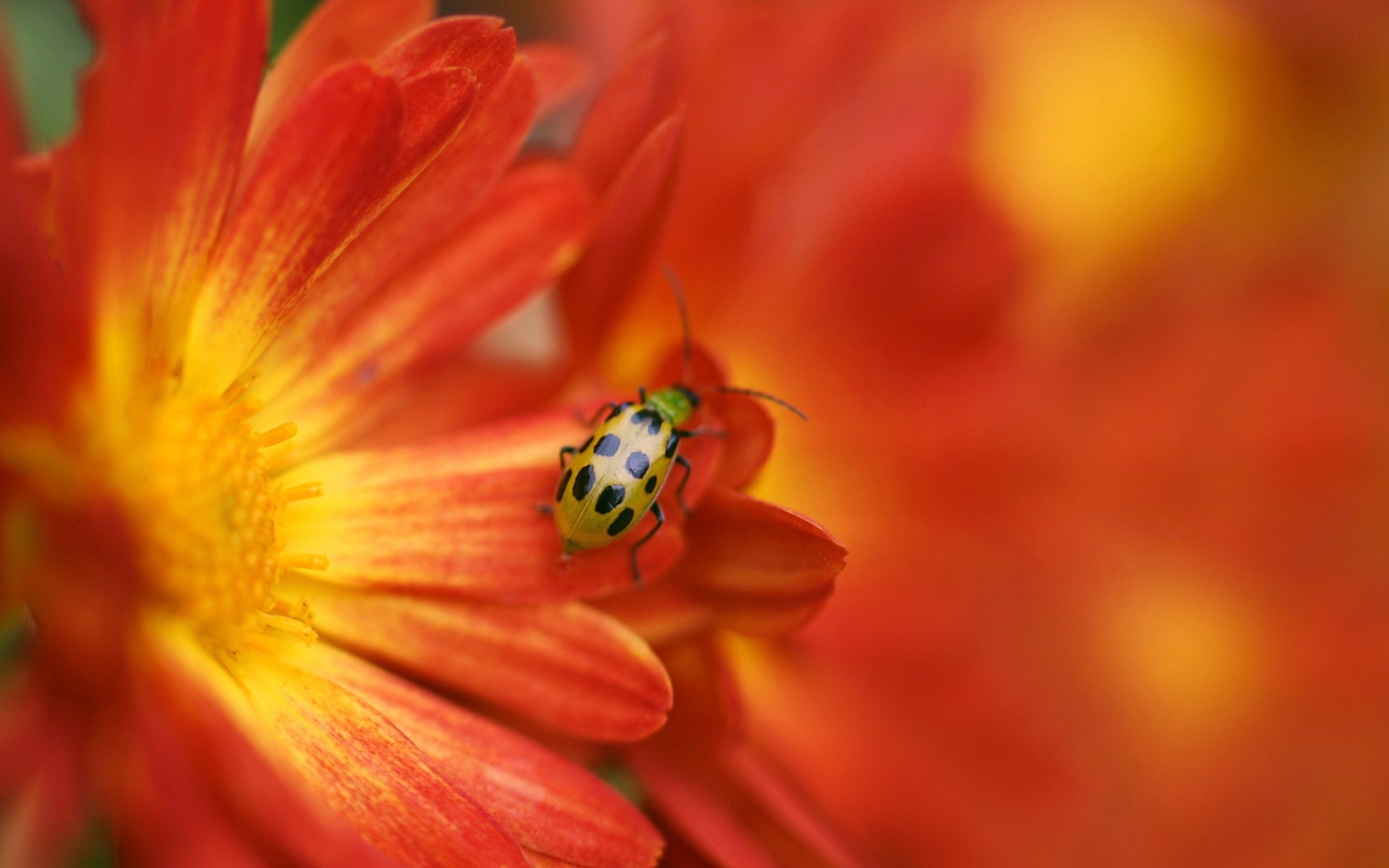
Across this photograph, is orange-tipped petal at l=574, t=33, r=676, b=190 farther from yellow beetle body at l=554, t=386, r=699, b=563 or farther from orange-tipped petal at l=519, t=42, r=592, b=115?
yellow beetle body at l=554, t=386, r=699, b=563

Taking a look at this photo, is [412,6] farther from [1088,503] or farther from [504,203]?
[1088,503]

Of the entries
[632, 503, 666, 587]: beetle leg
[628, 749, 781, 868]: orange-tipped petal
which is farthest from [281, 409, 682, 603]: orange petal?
[628, 749, 781, 868]: orange-tipped petal

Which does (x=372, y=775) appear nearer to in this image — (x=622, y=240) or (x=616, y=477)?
(x=616, y=477)

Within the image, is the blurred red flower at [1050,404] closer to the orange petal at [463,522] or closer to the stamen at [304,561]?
the orange petal at [463,522]

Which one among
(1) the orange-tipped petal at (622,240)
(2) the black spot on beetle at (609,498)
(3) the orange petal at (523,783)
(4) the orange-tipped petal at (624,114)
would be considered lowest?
(3) the orange petal at (523,783)

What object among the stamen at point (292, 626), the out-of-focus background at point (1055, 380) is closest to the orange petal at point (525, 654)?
the stamen at point (292, 626)

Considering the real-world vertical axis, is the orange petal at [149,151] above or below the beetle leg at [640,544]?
above
